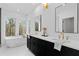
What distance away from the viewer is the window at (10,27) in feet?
27.5

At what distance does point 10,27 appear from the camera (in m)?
8.49

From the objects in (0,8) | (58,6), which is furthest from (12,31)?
(58,6)

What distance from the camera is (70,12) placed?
3002mm

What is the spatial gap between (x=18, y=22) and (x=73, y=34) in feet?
21.1

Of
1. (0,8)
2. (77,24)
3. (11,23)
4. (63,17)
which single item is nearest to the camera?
(77,24)

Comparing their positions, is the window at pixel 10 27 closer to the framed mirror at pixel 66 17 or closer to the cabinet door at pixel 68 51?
the framed mirror at pixel 66 17

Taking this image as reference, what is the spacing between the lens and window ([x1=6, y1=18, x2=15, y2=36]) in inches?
330

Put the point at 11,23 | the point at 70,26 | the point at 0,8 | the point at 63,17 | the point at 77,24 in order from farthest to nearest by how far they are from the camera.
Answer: the point at 11,23, the point at 0,8, the point at 63,17, the point at 70,26, the point at 77,24

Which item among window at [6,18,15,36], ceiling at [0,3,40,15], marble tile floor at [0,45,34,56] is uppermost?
ceiling at [0,3,40,15]

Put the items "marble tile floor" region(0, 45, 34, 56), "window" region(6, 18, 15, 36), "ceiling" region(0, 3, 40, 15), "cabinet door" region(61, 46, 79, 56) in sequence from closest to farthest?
"cabinet door" region(61, 46, 79, 56) < "marble tile floor" region(0, 45, 34, 56) < "ceiling" region(0, 3, 40, 15) < "window" region(6, 18, 15, 36)

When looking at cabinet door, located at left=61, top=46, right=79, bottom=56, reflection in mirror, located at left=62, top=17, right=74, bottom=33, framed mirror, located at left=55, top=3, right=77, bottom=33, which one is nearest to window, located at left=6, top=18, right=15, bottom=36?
framed mirror, located at left=55, top=3, right=77, bottom=33

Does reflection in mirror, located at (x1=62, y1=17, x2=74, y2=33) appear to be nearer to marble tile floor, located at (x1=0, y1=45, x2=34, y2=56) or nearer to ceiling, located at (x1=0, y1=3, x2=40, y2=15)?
marble tile floor, located at (x1=0, y1=45, x2=34, y2=56)

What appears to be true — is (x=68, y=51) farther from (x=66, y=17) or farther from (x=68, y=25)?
(x=66, y=17)

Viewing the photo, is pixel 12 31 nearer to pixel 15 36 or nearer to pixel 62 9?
pixel 15 36
